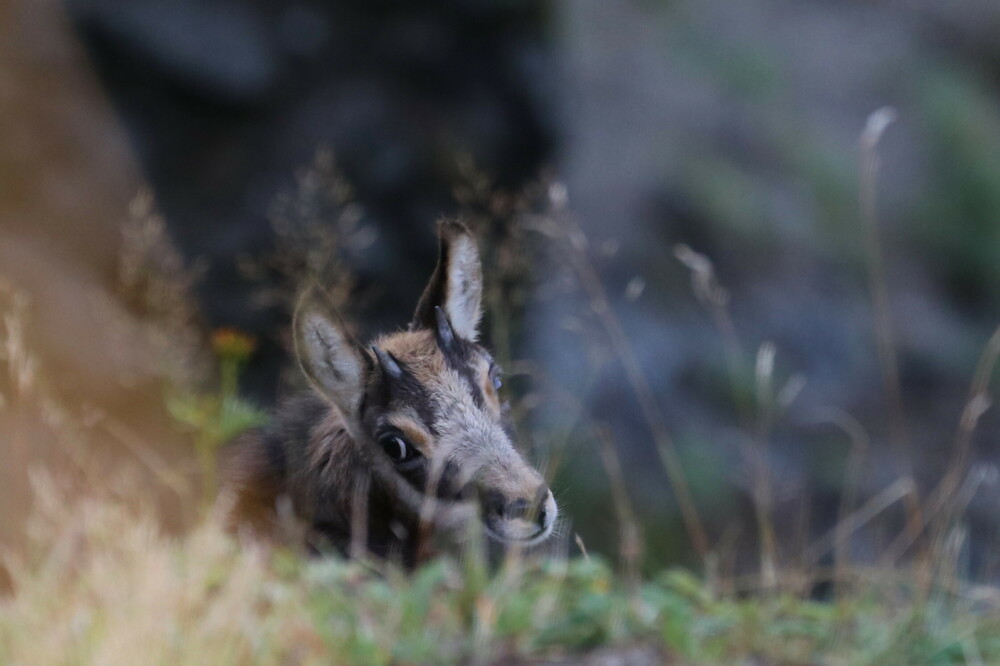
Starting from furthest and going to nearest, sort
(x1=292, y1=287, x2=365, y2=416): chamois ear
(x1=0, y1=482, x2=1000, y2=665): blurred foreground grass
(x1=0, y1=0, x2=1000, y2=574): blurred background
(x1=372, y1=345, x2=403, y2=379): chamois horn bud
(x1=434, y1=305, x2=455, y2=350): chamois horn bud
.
→ (x1=0, y1=0, x2=1000, y2=574): blurred background, (x1=434, y1=305, x2=455, y2=350): chamois horn bud, (x1=372, y1=345, x2=403, y2=379): chamois horn bud, (x1=292, y1=287, x2=365, y2=416): chamois ear, (x1=0, y1=482, x2=1000, y2=665): blurred foreground grass

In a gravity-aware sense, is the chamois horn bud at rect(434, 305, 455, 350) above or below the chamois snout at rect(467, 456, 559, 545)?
above

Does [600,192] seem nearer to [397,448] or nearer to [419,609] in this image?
[397,448]

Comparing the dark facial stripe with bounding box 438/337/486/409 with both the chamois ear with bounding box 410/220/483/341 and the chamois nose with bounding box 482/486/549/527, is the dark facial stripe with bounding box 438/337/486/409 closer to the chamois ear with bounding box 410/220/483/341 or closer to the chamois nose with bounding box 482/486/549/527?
the chamois ear with bounding box 410/220/483/341

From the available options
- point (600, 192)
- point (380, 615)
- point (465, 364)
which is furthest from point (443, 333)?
point (600, 192)

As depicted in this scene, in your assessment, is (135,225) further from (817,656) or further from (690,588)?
(817,656)

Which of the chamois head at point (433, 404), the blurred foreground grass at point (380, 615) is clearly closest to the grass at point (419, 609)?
the blurred foreground grass at point (380, 615)

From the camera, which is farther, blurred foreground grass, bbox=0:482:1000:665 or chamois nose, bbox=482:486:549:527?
chamois nose, bbox=482:486:549:527

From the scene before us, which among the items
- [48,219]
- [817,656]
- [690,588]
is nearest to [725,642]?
[817,656]

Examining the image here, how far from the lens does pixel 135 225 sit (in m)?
6.62

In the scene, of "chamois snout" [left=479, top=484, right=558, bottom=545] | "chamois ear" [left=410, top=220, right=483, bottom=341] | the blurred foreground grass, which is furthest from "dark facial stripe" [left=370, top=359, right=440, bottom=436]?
the blurred foreground grass

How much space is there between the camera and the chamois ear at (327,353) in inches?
147

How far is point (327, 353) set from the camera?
3.83 m

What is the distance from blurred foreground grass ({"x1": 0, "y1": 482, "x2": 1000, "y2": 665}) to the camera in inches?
105

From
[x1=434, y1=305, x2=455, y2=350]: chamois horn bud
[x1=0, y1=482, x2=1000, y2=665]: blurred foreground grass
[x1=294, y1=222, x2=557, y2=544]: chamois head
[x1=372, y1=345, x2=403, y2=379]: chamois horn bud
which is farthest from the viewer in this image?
[x1=434, y1=305, x2=455, y2=350]: chamois horn bud
